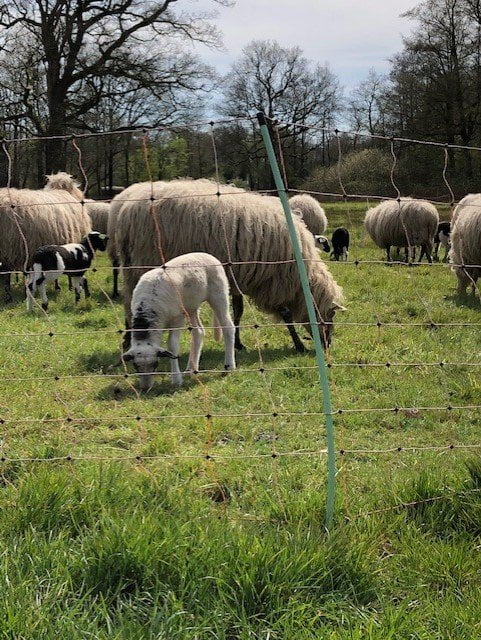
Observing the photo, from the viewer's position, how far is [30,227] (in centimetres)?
1222

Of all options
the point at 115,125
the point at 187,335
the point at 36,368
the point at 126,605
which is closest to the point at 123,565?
the point at 126,605

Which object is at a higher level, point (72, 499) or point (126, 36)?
point (126, 36)

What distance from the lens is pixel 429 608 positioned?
2.59 metres

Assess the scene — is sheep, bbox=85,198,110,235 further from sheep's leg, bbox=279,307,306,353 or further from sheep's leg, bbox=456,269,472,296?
sheep's leg, bbox=279,307,306,353

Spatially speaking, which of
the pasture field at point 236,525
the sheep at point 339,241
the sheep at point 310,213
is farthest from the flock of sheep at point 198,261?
the sheep at point 310,213

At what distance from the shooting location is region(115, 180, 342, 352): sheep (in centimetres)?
753

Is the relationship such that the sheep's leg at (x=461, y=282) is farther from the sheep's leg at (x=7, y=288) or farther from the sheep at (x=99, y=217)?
the sheep at (x=99, y=217)

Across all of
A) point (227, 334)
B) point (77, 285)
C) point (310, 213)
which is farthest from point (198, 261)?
point (310, 213)

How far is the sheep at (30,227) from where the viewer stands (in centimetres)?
1180

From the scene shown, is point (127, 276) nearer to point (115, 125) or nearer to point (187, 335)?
point (187, 335)

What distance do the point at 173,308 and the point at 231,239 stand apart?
65.1 inches

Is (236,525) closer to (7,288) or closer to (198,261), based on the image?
(198,261)

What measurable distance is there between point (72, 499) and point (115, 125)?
74.1ft

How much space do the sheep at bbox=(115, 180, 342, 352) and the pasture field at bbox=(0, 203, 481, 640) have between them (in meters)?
2.27
